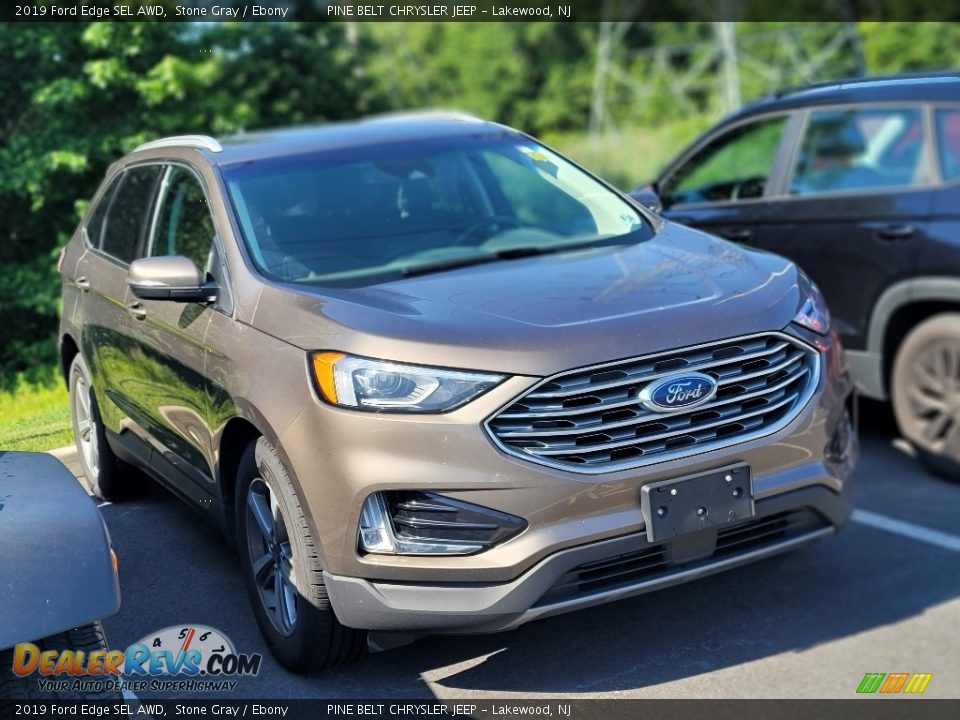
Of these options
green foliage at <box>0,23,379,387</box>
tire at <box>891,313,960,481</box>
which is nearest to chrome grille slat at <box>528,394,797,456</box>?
green foliage at <box>0,23,379,387</box>

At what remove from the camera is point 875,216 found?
605 centimetres

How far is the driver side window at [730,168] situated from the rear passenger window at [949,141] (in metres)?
1.06

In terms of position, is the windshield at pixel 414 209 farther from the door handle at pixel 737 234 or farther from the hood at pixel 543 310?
the door handle at pixel 737 234

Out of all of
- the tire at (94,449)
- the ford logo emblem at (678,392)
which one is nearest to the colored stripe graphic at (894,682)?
the ford logo emblem at (678,392)

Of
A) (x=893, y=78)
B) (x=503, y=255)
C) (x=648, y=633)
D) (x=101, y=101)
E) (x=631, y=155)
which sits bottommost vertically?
(x=631, y=155)

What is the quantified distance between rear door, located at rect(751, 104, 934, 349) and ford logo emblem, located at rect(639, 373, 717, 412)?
2656mm

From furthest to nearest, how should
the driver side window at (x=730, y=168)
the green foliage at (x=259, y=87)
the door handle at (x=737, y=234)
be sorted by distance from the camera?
1. the driver side window at (x=730, y=168)
2. the door handle at (x=737, y=234)
3. the green foliage at (x=259, y=87)

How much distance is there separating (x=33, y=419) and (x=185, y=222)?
4.86ft

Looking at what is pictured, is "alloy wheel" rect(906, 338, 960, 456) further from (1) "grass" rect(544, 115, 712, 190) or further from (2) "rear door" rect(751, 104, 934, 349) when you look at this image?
(1) "grass" rect(544, 115, 712, 190)

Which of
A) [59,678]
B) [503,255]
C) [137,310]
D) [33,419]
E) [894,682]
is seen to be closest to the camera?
[59,678]

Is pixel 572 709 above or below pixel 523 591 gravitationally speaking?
below

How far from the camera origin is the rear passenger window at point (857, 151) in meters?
6.13

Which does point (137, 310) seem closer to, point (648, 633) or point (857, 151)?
point (648, 633)

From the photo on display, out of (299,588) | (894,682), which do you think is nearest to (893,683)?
(894,682)
